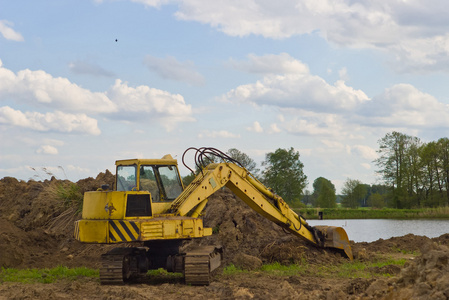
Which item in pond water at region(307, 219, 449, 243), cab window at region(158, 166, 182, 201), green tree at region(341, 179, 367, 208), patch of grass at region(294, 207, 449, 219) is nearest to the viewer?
cab window at region(158, 166, 182, 201)

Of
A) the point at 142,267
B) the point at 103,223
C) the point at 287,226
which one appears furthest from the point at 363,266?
the point at 103,223

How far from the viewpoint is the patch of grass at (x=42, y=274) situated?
41.0ft

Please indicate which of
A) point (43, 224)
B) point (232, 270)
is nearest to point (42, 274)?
point (232, 270)

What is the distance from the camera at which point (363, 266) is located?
44.2ft

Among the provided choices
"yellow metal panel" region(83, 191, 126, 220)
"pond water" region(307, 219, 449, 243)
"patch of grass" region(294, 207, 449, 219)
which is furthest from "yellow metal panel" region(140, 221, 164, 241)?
"patch of grass" region(294, 207, 449, 219)

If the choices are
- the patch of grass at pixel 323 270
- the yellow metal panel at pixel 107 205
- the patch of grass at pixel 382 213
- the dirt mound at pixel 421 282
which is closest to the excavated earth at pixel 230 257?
the dirt mound at pixel 421 282

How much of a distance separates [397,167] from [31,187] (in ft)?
140

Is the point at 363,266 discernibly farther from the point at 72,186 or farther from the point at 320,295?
the point at 72,186

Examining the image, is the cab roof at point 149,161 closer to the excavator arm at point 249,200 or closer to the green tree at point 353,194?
the excavator arm at point 249,200

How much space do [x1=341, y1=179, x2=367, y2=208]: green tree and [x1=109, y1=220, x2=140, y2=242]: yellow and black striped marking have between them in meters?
61.1

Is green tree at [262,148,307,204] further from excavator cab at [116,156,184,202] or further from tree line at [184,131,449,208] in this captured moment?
excavator cab at [116,156,184,202]

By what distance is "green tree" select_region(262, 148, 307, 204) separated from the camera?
195 ft

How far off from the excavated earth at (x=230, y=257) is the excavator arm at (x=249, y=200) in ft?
1.21

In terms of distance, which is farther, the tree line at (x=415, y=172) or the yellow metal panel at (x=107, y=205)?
the tree line at (x=415, y=172)
